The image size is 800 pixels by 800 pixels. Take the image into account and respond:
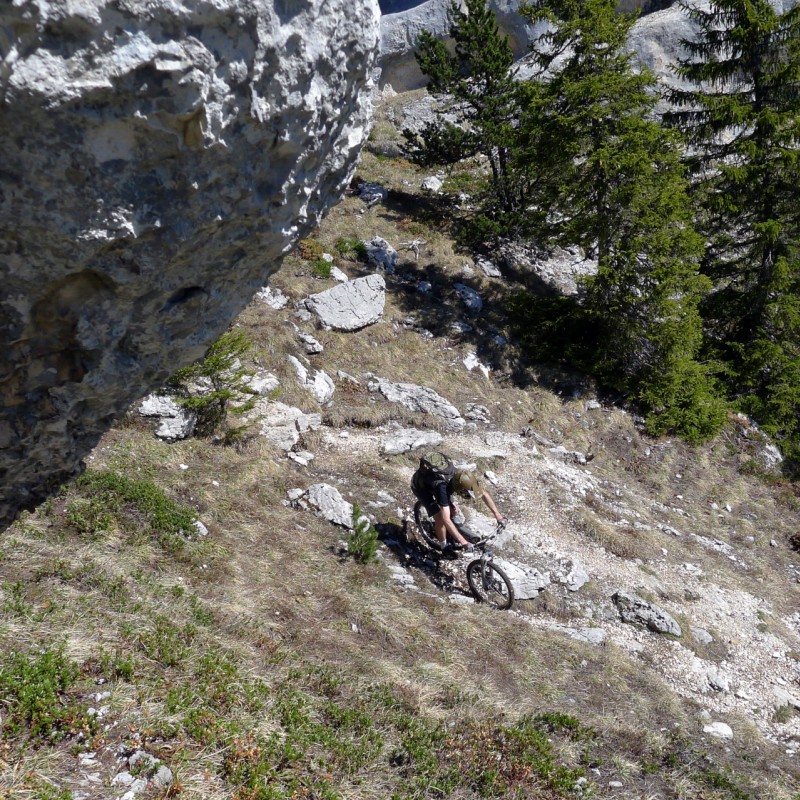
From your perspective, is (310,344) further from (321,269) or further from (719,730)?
(719,730)

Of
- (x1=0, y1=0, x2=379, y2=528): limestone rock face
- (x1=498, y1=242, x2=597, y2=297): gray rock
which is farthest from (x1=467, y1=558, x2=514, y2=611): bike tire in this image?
(x1=498, y1=242, x2=597, y2=297): gray rock

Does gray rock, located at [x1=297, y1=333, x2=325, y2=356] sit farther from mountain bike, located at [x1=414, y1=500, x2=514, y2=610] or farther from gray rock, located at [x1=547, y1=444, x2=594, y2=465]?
mountain bike, located at [x1=414, y1=500, x2=514, y2=610]

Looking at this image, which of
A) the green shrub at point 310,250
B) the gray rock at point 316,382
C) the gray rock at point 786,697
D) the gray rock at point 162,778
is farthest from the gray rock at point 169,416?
the gray rock at point 786,697

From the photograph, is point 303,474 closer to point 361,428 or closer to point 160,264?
point 361,428

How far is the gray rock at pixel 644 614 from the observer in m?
9.24

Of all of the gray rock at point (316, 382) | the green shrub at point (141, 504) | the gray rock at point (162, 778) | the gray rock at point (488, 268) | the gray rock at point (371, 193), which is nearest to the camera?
the gray rock at point (162, 778)

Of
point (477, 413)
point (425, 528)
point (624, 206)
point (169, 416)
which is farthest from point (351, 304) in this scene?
point (425, 528)

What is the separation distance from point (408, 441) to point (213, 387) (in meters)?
3.81

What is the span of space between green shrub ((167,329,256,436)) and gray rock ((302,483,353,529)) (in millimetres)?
1858

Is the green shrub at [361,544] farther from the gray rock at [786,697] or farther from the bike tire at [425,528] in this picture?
the gray rock at [786,697]

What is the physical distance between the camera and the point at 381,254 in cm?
1864

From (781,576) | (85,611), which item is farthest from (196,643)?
(781,576)

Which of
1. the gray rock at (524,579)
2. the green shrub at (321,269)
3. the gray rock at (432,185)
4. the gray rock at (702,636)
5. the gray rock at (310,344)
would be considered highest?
the gray rock at (432,185)

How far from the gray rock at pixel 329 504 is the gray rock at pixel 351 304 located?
6209mm
